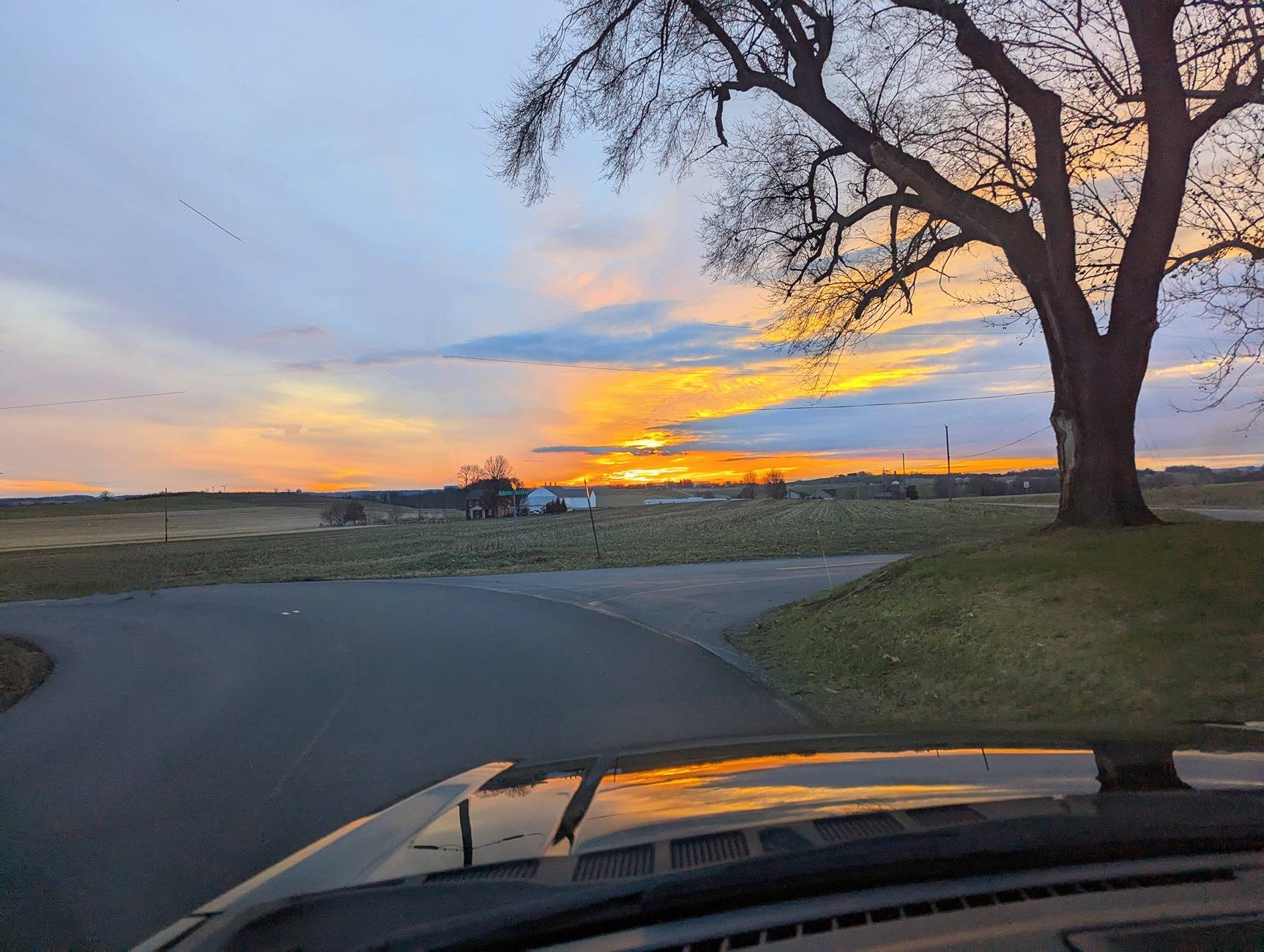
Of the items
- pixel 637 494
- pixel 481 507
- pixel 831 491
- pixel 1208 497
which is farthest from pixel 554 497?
pixel 1208 497

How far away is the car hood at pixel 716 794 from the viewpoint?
2688mm

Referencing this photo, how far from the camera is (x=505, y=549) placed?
38094 mm

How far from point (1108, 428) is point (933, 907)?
11275 mm

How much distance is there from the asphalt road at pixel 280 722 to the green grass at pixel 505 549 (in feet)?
41.5

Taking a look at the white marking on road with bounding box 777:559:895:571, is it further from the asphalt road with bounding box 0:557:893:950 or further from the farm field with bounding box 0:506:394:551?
the farm field with bounding box 0:506:394:551

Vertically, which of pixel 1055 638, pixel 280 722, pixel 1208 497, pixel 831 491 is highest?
pixel 831 491

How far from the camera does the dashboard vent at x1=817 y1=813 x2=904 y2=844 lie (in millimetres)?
2514

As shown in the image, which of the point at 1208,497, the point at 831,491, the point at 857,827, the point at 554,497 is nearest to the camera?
the point at 857,827

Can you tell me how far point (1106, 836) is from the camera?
2438 mm

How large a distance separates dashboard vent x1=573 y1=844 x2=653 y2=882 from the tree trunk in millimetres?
11182

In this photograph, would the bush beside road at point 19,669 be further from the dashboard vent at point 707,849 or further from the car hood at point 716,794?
the dashboard vent at point 707,849

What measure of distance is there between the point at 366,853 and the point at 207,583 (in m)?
30.3

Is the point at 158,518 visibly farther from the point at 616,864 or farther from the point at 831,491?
the point at 616,864

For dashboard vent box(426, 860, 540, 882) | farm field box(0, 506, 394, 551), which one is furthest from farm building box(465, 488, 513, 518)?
dashboard vent box(426, 860, 540, 882)
